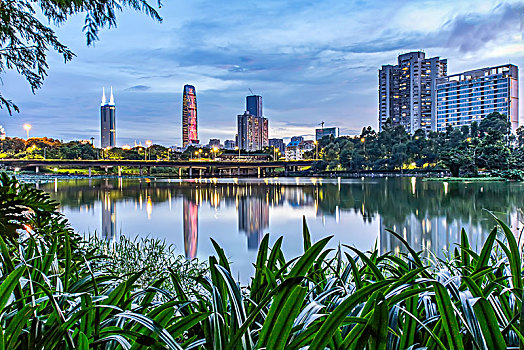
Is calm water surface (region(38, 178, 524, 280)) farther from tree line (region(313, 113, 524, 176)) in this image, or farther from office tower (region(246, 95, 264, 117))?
office tower (region(246, 95, 264, 117))

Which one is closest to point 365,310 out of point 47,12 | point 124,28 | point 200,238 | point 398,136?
point 47,12

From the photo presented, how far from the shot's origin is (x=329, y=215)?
14914mm

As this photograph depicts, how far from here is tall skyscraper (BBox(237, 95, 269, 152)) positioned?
16075cm

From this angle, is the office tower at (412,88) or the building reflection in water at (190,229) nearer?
the building reflection in water at (190,229)

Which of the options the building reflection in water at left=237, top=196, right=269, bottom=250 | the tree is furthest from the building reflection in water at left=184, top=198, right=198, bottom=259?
the tree

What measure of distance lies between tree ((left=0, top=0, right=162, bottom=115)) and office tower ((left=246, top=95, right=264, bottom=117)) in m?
176

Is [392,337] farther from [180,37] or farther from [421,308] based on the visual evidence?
[180,37]

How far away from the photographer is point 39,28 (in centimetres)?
391

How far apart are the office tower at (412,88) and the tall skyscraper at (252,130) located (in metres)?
53.0

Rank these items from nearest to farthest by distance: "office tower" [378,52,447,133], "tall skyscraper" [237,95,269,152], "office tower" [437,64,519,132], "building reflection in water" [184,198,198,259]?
"building reflection in water" [184,198,198,259] → "office tower" [437,64,519,132] → "office tower" [378,52,447,133] → "tall skyscraper" [237,95,269,152]

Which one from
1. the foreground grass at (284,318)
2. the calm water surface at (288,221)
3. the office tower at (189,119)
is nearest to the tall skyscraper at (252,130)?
the office tower at (189,119)

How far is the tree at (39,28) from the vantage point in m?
3.70

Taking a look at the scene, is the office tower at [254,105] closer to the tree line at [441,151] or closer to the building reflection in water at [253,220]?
the tree line at [441,151]

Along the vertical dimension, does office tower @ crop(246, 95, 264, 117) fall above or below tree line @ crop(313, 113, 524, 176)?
above
